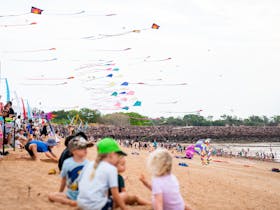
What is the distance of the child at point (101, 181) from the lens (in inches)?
130

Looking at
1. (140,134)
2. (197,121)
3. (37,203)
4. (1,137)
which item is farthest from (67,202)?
(197,121)

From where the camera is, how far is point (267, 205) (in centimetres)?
756

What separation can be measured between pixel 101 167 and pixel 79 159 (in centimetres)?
99

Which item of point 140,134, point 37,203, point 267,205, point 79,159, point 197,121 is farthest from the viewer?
point 197,121

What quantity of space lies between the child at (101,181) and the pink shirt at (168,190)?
40 centimetres

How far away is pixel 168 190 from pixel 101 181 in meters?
0.71

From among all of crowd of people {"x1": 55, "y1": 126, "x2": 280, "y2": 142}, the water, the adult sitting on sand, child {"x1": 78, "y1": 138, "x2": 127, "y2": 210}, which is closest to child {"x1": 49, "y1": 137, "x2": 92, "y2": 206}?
→ child {"x1": 78, "y1": 138, "x2": 127, "y2": 210}

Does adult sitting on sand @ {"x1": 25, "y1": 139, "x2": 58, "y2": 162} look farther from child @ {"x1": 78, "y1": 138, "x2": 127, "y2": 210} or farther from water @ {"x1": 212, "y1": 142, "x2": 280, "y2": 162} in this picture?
water @ {"x1": 212, "y1": 142, "x2": 280, "y2": 162}

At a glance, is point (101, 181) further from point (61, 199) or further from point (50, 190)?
point (50, 190)

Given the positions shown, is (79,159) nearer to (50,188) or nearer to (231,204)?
(50,188)

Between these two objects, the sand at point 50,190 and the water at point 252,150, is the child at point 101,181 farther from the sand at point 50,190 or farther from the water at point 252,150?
the water at point 252,150

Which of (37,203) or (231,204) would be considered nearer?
(37,203)

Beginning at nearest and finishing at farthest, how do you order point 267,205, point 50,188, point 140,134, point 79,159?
1. point 79,159
2. point 50,188
3. point 267,205
4. point 140,134

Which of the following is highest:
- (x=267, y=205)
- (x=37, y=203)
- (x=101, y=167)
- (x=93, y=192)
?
(x=101, y=167)
